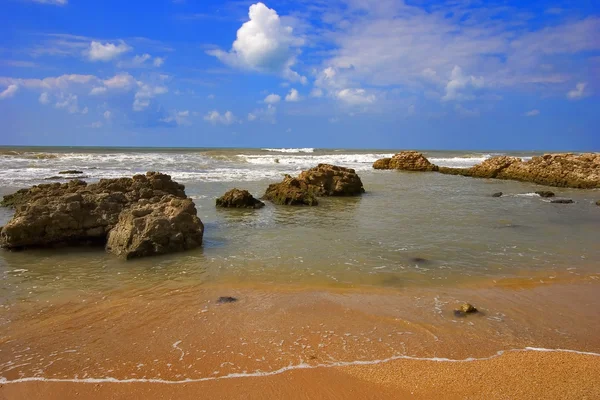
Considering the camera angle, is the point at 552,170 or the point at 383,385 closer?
the point at 383,385

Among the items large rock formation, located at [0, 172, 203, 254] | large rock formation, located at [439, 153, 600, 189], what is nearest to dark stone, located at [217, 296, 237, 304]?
large rock formation, located at [0, 172, 203, 254]

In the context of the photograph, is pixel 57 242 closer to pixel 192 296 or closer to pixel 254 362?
pixel 192 296

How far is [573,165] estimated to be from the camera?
21.7 metres

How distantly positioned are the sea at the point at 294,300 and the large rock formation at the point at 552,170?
1252 centimetres

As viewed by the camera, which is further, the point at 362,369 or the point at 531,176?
the point at 531,176

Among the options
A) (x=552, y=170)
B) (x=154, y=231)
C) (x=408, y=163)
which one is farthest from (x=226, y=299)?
(x=408, y=163)

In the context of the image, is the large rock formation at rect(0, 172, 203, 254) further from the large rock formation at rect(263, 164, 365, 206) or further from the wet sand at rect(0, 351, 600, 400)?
the large rock formation at rect(263, 164, 365, 206)

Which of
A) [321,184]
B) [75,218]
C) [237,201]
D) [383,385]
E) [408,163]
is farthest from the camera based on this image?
[408,163]

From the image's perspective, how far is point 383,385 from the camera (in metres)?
3.59

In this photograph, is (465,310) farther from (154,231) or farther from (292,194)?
(292,194)

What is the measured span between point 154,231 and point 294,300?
344 cm

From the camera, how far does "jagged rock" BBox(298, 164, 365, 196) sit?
16.5 metres

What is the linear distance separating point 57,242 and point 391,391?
23.4 ft

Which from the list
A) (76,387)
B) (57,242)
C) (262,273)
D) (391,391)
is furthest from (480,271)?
(57,242)
